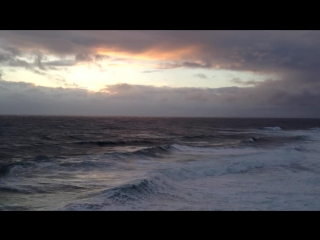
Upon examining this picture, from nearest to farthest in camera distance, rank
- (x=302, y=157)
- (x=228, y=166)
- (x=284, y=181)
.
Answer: (x=284, y=181) → (x=228, y=166) → (x=302, y=157)

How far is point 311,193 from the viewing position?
7.41 m

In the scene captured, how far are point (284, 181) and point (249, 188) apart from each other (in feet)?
5.45
